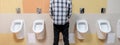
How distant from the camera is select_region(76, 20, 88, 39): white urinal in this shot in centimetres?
357

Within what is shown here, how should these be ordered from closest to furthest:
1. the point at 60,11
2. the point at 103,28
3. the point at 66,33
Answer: the point at 60,11 < the point at 66,33 < the point at 103,28

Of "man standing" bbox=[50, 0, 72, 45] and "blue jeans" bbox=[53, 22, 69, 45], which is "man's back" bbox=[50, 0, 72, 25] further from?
"blue jeans" bbox=[53, 22, 69, 45]

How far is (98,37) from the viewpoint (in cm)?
382

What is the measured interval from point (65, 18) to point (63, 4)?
26cm

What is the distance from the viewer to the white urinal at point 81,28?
357 centimetres

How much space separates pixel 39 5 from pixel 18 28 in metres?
0.63

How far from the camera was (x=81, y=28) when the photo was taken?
3.65 meters

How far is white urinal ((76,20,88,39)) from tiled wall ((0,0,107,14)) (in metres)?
0.23

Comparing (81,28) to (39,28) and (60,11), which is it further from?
(39,28)

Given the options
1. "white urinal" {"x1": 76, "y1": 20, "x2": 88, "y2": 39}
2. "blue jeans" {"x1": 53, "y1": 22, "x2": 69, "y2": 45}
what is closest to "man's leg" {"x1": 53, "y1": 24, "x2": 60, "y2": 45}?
"blue jeans" {"x1": 53, "y1": 22, "x2": 69, "y2": 45}

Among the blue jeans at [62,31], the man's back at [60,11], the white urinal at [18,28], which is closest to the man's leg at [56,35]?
the blue jeans at [62,31]

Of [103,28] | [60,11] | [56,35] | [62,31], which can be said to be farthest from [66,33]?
[103,28]

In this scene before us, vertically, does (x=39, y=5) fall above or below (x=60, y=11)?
above

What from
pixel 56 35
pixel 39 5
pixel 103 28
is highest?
pixel 39 5
